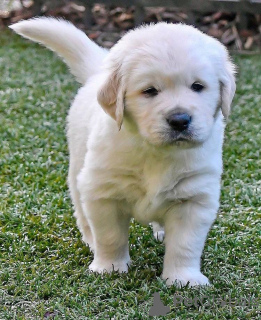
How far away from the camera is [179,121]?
3.17 metres

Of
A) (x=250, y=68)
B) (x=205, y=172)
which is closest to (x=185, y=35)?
(x=205, y=172)

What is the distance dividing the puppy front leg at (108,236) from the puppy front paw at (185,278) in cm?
31

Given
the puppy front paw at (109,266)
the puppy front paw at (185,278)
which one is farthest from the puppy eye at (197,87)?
the puppy front paw at (109,266)

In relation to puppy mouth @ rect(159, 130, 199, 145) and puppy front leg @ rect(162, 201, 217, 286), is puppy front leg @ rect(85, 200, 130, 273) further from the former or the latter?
puppy mouth @ rect(159, 130, 199, 145)

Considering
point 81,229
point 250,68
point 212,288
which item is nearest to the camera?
point 212,288

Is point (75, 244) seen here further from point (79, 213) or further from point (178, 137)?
point (178, 137)

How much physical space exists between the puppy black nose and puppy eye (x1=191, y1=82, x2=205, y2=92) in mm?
180

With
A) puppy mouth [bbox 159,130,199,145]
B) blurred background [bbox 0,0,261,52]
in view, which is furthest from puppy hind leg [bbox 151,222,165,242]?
blurred background [bbox 0,0,261,52]

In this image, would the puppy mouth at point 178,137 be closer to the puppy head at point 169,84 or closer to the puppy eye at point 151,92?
the puppy head at point 169,84

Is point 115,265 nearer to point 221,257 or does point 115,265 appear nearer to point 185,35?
point 221,257

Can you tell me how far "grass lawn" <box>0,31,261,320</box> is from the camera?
3.37 meters

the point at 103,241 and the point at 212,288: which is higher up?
the point at 103,241

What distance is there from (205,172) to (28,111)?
3.57 m

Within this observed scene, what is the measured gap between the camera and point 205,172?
3.56m
